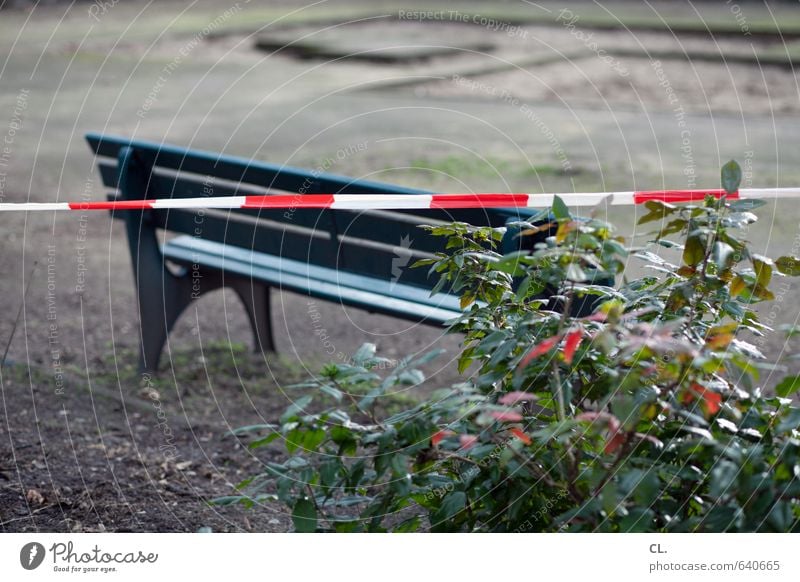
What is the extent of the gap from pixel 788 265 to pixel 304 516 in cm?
123

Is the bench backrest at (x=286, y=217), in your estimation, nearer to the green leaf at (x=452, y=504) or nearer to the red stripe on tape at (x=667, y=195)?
the red stripe on tape at (x=667, y=195)

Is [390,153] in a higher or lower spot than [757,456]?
higher

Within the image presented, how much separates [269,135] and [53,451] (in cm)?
582

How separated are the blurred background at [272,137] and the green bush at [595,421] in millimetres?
1169

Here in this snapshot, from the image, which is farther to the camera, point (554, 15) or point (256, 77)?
point (554, 15)

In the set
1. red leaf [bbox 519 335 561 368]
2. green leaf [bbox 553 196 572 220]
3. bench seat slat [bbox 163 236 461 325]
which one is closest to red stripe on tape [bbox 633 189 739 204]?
bench seat slat [bbox 163 236 461 325]

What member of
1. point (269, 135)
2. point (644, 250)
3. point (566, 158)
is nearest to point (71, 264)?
point (269, 135)

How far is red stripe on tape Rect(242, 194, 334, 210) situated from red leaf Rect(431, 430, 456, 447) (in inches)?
67.5

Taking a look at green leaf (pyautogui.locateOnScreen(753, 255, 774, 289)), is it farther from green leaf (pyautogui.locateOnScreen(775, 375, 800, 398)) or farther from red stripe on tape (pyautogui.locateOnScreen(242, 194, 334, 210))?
red stripe on tape (pyautogui.locateOnScreen(242, 194, 334, 210))

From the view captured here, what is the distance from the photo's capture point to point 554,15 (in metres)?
16.6

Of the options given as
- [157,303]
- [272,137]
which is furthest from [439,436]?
[272,137]

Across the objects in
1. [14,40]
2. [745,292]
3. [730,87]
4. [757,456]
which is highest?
[14,40]
